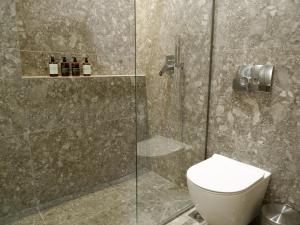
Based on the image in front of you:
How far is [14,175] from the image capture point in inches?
62.7

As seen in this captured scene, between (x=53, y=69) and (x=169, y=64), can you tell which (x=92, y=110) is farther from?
(x=169, y=64)

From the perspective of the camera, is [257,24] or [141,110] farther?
[141,110]

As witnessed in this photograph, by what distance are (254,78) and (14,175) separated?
1799 mm

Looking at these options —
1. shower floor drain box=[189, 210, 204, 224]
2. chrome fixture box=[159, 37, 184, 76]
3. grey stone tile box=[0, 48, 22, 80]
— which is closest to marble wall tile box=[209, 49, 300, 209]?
chrome fixture box=[159, 37, 184, 76]

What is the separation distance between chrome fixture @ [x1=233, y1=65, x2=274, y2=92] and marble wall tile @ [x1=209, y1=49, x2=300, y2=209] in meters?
0.04

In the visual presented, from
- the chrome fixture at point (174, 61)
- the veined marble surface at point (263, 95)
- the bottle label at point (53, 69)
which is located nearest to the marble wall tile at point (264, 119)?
the veined marble surface at point (263, 95)

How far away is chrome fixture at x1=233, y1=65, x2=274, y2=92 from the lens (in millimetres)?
1364

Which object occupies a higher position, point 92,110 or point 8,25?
point 8,25

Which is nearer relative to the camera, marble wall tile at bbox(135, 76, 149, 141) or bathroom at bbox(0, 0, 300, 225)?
bathroom at bbox(0, 0, 300, 225)

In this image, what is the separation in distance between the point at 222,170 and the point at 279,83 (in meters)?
0.64

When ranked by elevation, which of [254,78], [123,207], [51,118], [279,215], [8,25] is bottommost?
[123,207]

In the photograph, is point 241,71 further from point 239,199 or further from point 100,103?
point 100,103

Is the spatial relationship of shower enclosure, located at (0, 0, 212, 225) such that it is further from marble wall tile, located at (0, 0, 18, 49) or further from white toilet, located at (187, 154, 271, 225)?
white toilet, located at (187, 154, 271, 225)

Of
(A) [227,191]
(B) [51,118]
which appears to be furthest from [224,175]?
(B) [51,118]
